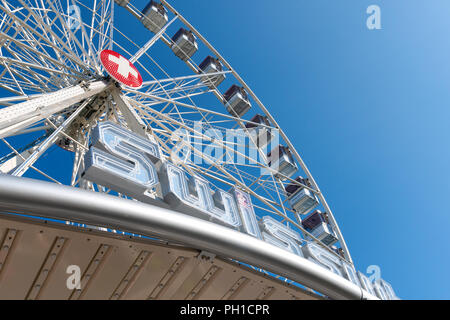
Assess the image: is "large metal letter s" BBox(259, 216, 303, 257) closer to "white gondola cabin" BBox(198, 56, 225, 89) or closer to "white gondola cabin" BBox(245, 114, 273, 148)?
"white gondola cabin" BBox(245, 114, 273, 148)

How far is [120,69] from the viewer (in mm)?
10602

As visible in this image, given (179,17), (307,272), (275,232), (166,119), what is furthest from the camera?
(179,17)

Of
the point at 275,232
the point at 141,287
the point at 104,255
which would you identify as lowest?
the point at 141,287

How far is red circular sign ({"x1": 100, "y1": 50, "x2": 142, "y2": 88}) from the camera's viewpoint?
33.8 feet

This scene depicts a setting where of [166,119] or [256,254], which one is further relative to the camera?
[166,119]

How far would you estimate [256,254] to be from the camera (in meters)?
4.88

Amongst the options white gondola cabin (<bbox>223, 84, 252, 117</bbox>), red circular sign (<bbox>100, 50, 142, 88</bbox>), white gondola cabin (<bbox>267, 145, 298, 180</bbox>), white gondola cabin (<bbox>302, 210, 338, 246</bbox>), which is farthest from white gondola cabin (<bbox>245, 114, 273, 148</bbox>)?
red circular sign (<bbox>100, 50, 142, 88</bbox>)

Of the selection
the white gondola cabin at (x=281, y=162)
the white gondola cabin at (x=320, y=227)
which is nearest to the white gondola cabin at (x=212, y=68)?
the white gondola cabin at (x=281, y=162)

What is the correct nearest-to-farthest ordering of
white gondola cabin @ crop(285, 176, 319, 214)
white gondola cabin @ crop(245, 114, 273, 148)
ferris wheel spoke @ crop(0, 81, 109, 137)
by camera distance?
ferris wheel spoke @ crop(0, 81, 109, 137), white gondola cabin @ crop(285, 176, 319, 214), white gondola cabin @ crop(245, 114, 273, 148)

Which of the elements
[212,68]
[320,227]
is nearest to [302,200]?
[320,227]

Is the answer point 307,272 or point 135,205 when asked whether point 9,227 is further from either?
point 307,272

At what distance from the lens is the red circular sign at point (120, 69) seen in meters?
10.3

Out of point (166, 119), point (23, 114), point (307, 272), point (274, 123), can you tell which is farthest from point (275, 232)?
point (274, 123)

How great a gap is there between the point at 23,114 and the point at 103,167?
3134 millimetres
